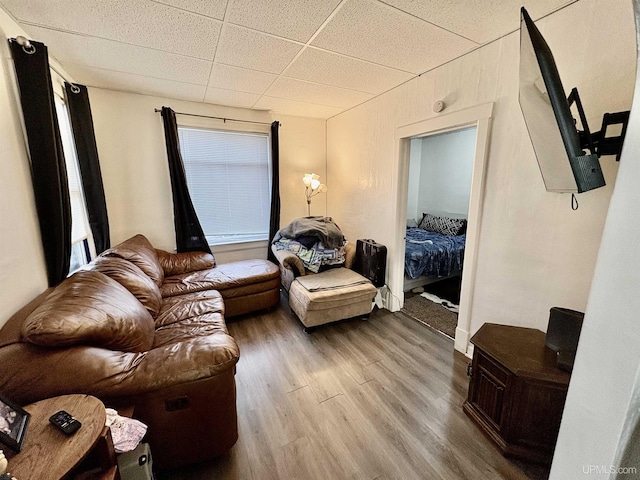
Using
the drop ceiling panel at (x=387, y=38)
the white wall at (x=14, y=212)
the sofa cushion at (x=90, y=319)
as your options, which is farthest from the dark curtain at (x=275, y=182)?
the white wall at (x=14, y=212)

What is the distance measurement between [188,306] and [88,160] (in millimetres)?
1722

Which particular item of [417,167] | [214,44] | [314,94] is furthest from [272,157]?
[417,167]

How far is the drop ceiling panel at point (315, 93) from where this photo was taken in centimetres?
255

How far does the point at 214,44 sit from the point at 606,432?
2.67 metres

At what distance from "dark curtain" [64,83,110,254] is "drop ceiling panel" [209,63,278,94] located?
115cm

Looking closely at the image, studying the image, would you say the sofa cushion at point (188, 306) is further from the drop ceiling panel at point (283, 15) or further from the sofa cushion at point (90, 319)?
the drop ceiling panel at point (283, 15)

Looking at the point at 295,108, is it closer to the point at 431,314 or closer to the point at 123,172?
the point at 123,172

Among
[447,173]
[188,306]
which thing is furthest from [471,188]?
[447,173]

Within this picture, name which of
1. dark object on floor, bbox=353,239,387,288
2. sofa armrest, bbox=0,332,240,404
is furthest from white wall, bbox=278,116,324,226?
sofa armrest, bbox=0,332,240,404

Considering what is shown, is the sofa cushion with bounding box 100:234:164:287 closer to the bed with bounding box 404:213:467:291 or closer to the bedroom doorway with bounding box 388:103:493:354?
the bedroom doorway with bounding box 388:103:493:354

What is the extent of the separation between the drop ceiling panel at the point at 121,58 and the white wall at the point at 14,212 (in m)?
0.24

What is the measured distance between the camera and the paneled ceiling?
56.1 inches

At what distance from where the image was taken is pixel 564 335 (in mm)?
1363

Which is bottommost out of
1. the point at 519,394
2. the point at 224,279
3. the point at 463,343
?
the point at 463,343
